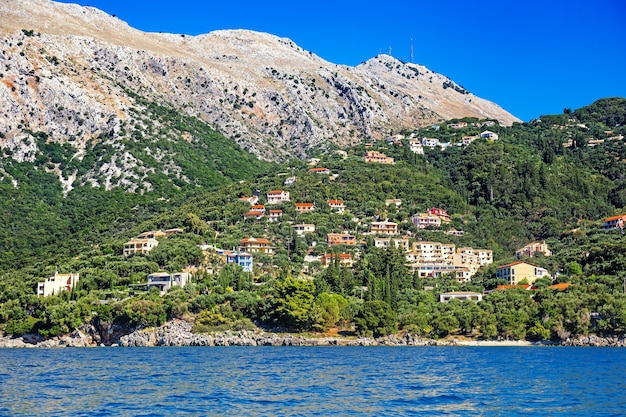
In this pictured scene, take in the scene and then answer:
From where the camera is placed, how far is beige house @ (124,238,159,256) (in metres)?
109

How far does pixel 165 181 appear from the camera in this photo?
160 m

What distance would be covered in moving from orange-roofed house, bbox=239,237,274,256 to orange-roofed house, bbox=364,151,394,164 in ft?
168

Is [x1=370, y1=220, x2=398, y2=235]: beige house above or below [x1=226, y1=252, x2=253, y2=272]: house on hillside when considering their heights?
above

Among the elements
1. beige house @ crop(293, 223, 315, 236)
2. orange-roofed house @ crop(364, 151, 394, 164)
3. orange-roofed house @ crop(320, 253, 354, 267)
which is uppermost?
orange-roofed house @ crop(364, 151, 394, 164)

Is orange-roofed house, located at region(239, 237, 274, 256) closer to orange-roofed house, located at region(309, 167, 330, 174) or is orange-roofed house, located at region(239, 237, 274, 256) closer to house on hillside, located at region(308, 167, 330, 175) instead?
house on hillside, located at region(308, 167, 330, 175)

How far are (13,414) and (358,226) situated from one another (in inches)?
3855

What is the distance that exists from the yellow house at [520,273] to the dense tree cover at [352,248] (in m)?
2.93

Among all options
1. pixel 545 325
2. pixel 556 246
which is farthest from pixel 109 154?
pixel 545 325

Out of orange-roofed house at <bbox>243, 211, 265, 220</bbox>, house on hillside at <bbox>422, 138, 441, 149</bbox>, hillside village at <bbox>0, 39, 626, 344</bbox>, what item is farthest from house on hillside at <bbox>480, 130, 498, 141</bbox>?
orange-roofed house at <bbox>243, 211, 265, 220</bbox>

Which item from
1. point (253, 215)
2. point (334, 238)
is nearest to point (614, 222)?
point (334, 238)

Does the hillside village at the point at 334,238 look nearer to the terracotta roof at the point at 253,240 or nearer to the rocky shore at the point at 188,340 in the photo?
the terracotta roof at the point at 253,240

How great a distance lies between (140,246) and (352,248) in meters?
30.8

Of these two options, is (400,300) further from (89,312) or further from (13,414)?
(13,414)

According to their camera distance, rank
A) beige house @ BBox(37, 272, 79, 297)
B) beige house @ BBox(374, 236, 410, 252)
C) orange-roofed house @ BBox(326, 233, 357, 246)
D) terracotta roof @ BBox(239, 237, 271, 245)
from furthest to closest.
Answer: beige house @ BBox(374, 236, 410, 252) < orange-roofed house @ BBox(326, 233, 357, 246) < terracotta roof @ BBox(239, 237, 271, 245) < beige house @ BBox(37, 272, 79, 297)
